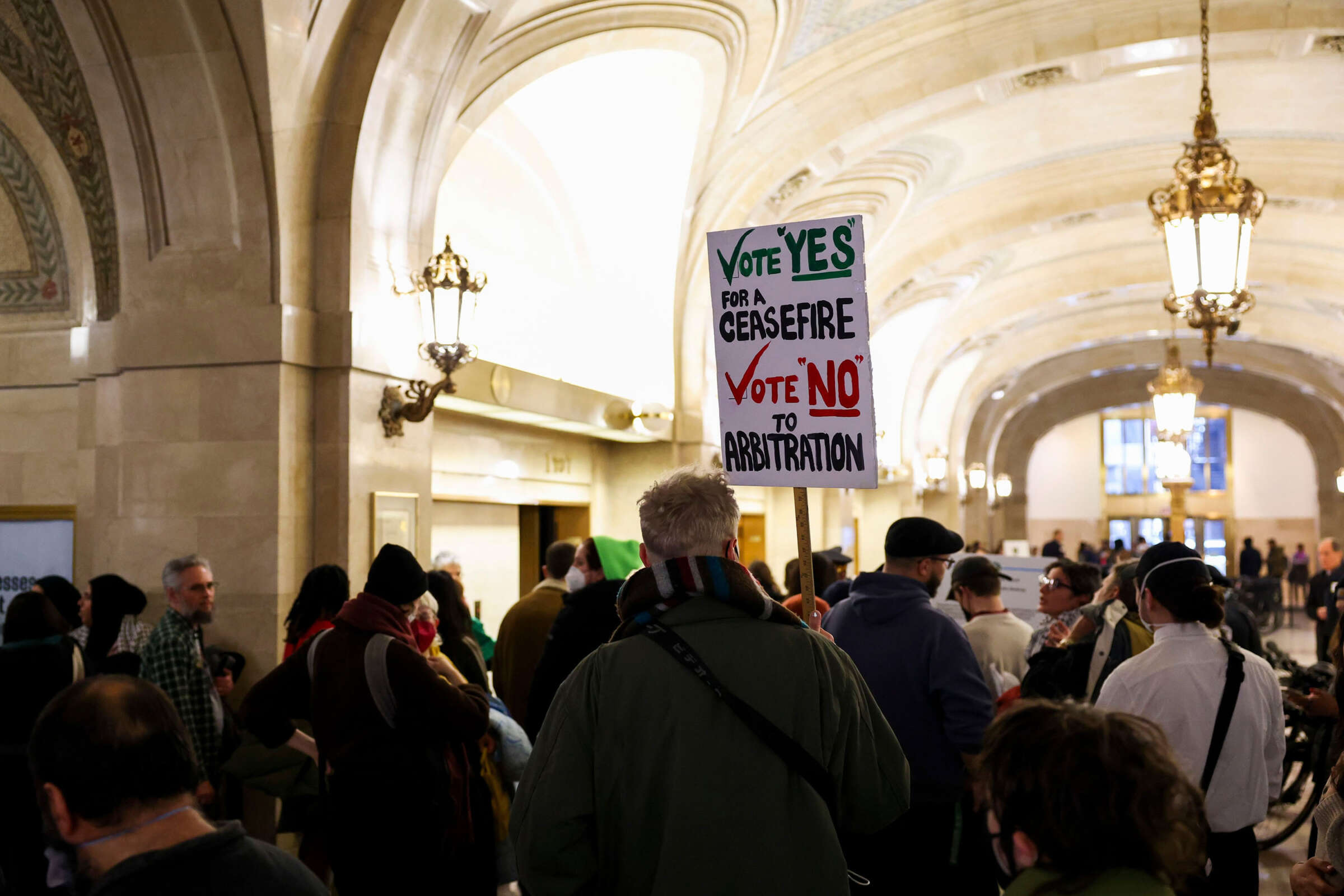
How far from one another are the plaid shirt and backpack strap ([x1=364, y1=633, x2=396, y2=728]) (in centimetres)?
140

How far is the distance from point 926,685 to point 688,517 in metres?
1.65

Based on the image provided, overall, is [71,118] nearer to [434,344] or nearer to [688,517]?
[434,344]

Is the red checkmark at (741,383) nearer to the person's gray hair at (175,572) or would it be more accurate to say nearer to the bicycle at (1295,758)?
the person's gray hair at (175,572)

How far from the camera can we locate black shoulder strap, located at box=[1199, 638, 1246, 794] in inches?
132

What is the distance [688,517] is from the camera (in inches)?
92.8

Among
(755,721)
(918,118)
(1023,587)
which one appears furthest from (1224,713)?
(918,118)

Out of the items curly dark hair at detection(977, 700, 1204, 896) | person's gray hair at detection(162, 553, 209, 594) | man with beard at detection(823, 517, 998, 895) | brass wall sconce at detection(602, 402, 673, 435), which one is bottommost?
man with beard at detection(823, 517, 998, 895)

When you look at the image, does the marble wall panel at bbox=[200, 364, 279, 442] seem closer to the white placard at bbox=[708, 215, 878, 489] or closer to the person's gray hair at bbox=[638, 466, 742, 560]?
the white placard at bbox=[708, 215, 878, 489]

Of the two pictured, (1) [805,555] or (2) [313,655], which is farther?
(2) [313,655]

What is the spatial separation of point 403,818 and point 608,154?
309 inches

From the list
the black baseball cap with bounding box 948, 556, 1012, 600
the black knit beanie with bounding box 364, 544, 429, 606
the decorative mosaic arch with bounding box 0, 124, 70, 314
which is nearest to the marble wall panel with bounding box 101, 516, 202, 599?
the decorative mosaic arch with bounding box 0, 124, 70, 314

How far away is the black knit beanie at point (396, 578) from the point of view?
11.7 feet

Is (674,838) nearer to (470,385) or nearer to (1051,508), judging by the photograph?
(470,385)

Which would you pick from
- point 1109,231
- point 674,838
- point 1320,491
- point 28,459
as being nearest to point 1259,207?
point 674,838
